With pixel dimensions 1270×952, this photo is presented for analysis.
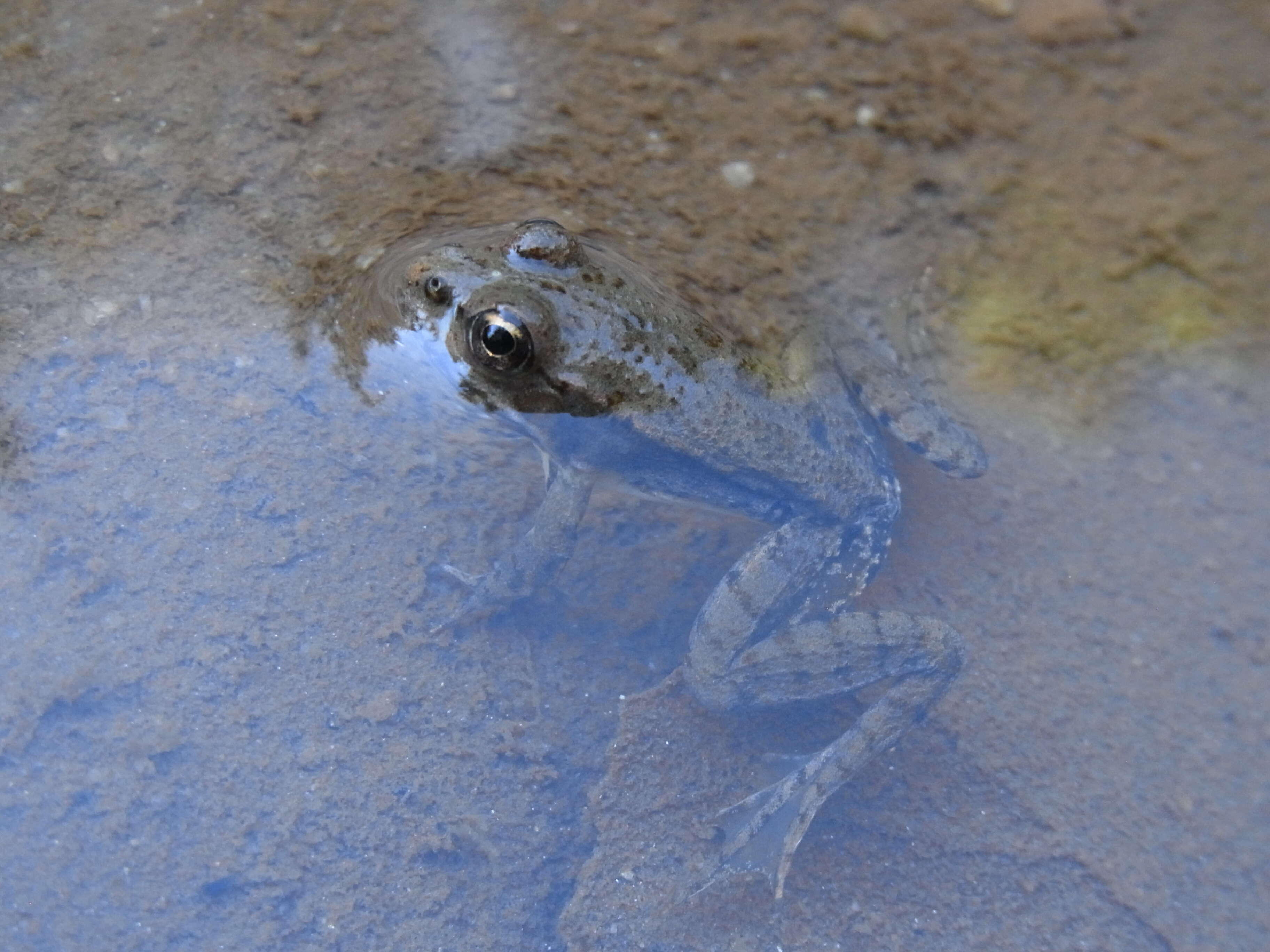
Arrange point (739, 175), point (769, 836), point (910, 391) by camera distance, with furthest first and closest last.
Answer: point (739, 175) → point (910, 391) → point (769, 836)

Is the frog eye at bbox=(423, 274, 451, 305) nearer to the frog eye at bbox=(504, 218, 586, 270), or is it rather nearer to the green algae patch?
the frog eye at bbox=(504, 218, 586, 270)

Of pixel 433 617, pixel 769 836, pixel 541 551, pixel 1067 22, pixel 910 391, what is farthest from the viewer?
pixel 1067 22

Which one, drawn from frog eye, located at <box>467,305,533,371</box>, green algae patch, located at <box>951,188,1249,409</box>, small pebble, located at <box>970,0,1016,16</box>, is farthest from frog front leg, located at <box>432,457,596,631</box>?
small pebble, located at <box>970,0,1016,16</box>

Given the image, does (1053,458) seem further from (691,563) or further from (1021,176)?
(691,563)

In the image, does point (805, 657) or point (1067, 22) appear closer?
point (805, 657)

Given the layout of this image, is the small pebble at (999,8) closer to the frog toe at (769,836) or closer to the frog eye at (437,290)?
the frog eye at (437,290)

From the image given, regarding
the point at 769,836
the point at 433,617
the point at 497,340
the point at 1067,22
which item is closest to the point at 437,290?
the point at 497,340

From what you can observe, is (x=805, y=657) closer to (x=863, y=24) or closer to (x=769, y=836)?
(x=769, y=836)

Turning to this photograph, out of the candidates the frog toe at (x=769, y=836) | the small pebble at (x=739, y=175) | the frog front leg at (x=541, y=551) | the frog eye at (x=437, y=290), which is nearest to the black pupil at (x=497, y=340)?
the frog eye at (x=437, y=290)
